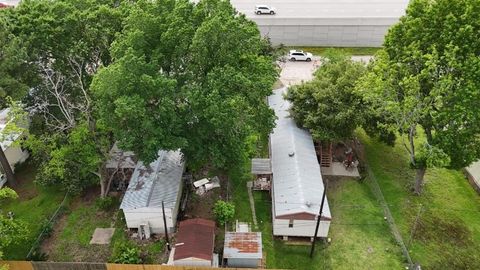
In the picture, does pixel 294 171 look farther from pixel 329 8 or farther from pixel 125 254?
pixel 329 8

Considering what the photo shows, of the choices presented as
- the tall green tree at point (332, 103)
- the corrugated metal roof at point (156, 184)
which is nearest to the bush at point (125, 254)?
the corrugated metal roof at point (156, 184)

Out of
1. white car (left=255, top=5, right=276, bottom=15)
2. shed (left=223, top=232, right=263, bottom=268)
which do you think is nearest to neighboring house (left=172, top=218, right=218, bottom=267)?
shed (left=223, top=232, right=263, bottom=268)

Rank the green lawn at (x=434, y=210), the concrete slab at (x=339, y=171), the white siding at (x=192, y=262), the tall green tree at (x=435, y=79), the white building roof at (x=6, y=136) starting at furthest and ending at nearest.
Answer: the concrete slab at (x=339, y=171) → the white building roof at (x=6, y=136) → the green lawn at (x=434, y=210) → the tall green tree at (x=435, y=79) → the white siding at (x=192, y=262)

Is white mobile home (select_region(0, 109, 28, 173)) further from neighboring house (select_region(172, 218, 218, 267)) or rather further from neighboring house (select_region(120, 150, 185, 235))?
neighboring house (select_region(172, 218, 218, 267))

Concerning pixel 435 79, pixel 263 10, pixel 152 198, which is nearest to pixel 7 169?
pixel 152 198

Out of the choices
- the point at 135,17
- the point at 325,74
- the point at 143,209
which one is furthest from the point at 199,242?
the point at 325,74

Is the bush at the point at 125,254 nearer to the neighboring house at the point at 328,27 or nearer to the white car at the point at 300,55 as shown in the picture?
the white car at the point at 300,55

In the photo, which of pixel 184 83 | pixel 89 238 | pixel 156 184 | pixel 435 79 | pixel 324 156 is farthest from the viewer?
pixel 324 156
